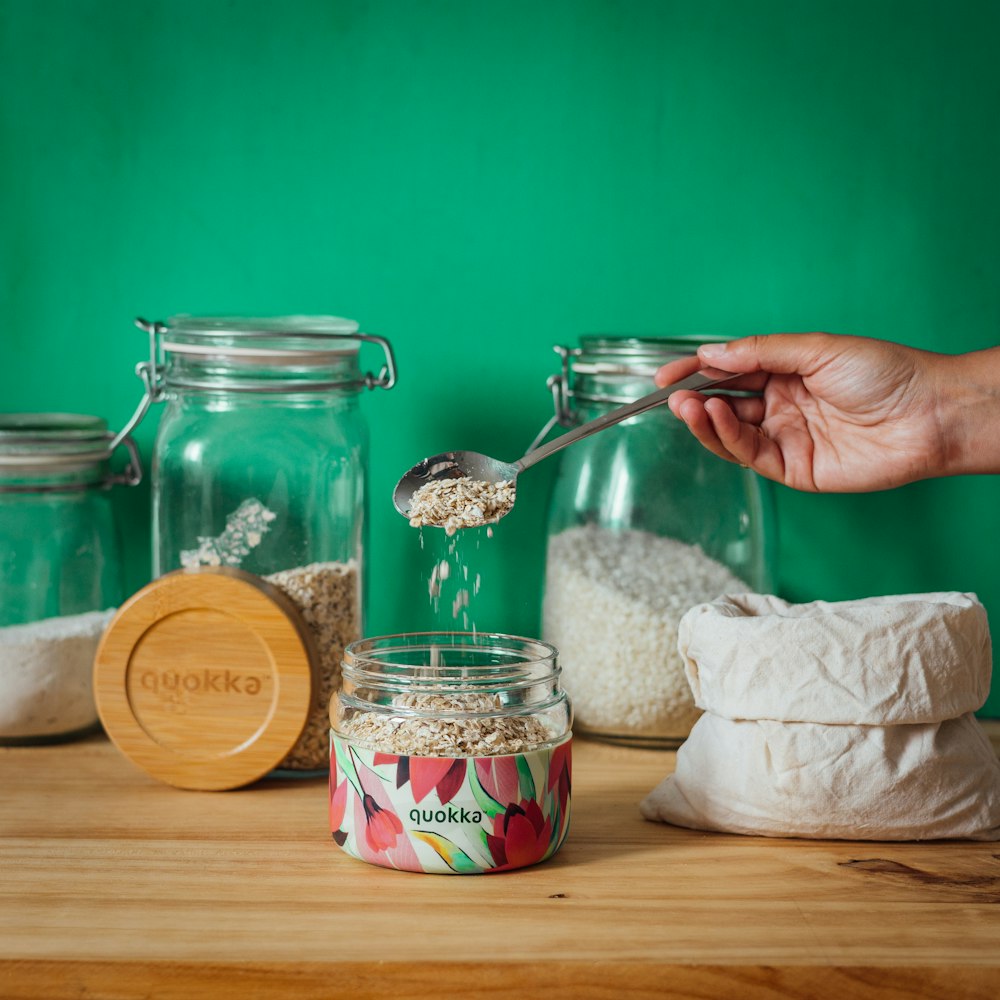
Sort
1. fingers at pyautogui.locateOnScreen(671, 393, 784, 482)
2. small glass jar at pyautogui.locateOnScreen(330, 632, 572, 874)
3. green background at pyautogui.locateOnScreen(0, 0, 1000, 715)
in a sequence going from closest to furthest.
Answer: small glass jar at pyautogui.locateOnScreen(330, 632, 572, 874) < fingers at pyautogui.locateOnScreen(671, 393, 784, 482) < green background at pyautogui.locateOnScreen(0, 0, 1000, 715)

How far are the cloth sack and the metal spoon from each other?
0.20 meters

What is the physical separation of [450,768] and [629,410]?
1.16 ft

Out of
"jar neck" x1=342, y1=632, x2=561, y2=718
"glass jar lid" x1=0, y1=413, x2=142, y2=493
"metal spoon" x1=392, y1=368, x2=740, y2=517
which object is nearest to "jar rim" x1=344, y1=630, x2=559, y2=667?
"jar neck" x1=342, y1=632, x2=561, y2=718

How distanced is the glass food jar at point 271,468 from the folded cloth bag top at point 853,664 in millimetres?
360

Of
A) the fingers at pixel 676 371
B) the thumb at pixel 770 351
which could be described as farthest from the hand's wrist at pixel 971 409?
the fingers at pixel 676 371

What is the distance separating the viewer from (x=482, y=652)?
104cm

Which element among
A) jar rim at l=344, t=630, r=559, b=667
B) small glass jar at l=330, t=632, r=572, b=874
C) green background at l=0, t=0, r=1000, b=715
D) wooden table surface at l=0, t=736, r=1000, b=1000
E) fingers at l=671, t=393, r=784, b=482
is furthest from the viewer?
green background at l=0, t=0, r=1000, b=715

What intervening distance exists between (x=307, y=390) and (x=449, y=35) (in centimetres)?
44

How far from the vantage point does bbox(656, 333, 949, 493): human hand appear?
1038 mm

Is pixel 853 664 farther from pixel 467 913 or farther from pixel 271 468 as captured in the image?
pixel 271 468

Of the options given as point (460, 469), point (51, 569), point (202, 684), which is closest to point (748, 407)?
point (460, 469)

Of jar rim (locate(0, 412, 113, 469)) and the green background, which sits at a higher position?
the green background

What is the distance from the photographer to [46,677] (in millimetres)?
1129

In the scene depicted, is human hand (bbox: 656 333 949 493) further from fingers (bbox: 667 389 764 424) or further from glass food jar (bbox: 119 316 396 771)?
glass food jar (bbox: 119 316 396 771)
